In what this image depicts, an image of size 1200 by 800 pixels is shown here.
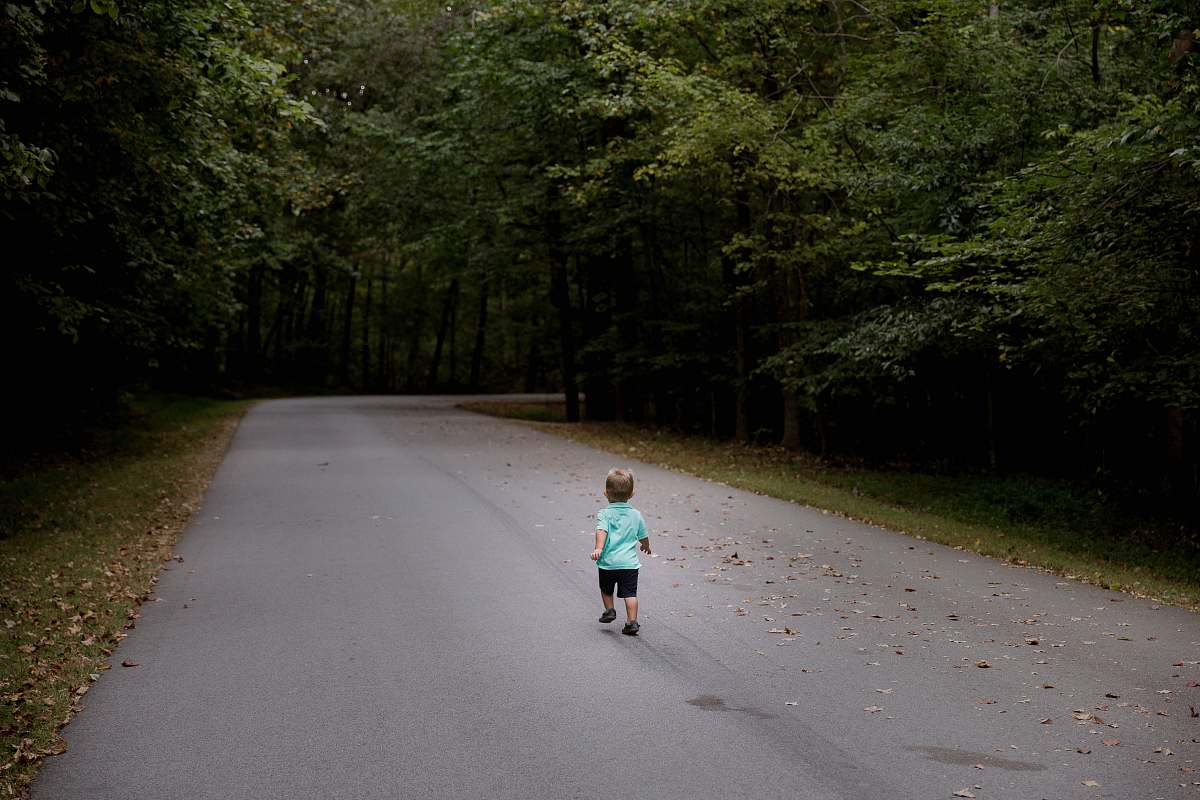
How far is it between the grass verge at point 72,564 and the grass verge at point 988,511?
334 inches

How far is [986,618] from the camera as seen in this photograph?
7.61 meters

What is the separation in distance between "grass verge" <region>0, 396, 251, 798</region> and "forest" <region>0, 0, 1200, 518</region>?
2.57 m

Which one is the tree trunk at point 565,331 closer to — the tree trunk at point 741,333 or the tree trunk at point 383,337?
the tree trunk at point 741,333

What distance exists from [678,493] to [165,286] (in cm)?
1137

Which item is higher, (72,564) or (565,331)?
(565,331)

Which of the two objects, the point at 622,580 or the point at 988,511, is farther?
the point at 988,511

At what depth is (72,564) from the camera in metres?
9.73

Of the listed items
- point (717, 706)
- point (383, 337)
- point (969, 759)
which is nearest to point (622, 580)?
point (717, 706)

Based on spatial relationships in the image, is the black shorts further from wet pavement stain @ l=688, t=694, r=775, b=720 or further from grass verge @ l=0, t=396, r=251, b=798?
grass verge @ l=0, t=396, r=251, b=798

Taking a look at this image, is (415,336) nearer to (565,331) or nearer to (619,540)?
(565,331)

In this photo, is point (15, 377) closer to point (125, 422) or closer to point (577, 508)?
point (125, 422)

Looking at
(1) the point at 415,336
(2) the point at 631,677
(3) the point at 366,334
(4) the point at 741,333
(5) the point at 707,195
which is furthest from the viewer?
(1) the point at 415,336

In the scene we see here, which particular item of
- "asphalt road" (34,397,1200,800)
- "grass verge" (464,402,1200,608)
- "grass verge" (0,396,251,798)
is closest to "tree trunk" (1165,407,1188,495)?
"grass verge" (464,402,1200,608)

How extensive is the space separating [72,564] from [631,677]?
256 inches
